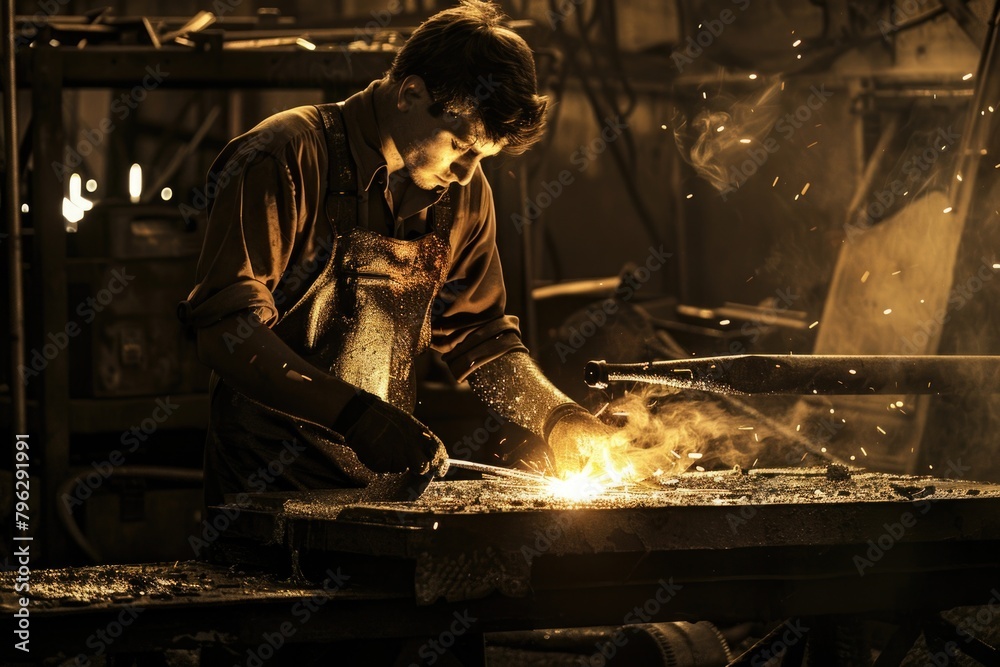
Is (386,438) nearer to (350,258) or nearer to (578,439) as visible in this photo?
(350,258)

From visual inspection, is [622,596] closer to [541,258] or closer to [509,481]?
[509,481]

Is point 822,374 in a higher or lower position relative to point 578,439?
higher

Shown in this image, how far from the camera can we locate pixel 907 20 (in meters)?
7.34

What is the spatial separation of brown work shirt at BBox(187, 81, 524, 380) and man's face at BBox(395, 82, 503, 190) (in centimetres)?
7

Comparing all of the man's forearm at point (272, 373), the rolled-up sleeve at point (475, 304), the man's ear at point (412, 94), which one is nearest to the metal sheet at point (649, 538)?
the man's forearm at point (272, 373)

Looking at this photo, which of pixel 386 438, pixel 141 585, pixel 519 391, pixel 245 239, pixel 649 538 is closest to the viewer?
pixel 649 538

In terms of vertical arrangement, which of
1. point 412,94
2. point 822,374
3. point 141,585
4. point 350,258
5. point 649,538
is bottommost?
point 141,585

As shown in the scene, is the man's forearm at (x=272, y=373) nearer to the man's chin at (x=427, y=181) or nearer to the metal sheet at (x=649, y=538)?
the metal sheet at (x=649, y=538)

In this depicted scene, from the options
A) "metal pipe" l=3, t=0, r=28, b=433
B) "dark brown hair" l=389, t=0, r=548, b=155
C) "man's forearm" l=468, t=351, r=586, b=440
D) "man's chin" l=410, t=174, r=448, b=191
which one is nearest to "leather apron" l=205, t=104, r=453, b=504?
"man's chin" l=410, t=174, r=448, b=191

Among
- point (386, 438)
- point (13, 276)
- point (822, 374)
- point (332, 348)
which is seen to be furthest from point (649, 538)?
point (13, 276)

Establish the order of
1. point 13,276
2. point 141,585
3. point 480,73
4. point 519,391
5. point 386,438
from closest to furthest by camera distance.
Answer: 1. point 141,585
2. point 386,438
3. point 480,73
4. point 519,391
5. point 13,276

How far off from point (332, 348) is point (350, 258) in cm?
22

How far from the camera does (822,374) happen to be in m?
2.46

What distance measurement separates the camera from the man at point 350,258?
2.38m
